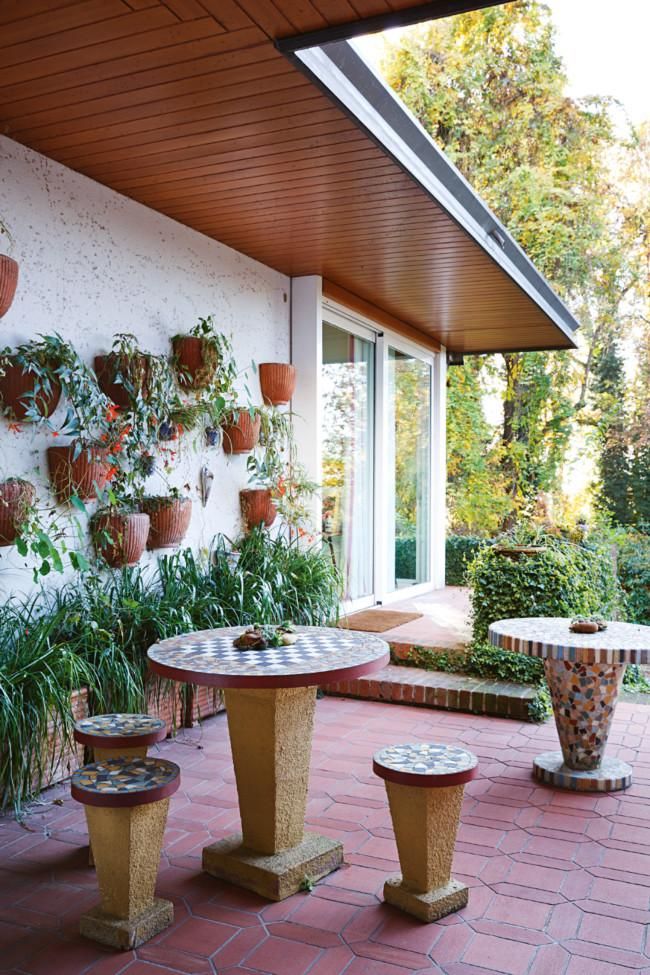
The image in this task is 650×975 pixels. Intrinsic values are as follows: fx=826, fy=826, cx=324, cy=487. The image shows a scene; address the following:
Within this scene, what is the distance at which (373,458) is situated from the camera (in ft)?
25.8

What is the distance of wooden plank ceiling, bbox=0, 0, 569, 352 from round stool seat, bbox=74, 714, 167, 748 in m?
2.53

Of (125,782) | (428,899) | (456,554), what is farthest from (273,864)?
(456,554)

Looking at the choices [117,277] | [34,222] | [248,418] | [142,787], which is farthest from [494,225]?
[142,787]

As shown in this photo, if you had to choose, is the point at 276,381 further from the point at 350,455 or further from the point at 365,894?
the point at 365,894

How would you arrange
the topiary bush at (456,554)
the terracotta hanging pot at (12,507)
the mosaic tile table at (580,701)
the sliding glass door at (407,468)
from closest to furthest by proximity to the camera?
the terracotta hanging pot at (12,507) → the mosaic tile table at (580,701) → the sliding glass door at (407,468) → the topiary bush at (456,554)

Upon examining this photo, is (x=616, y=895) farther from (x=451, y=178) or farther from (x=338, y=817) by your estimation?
(x=451, y=178)

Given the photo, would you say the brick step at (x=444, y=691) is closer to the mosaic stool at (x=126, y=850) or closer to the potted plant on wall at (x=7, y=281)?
the mosaic stool at (x=126, y=850)

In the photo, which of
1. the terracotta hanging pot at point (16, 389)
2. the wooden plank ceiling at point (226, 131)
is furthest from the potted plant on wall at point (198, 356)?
the terracotta hanging pot at point (16, 389)

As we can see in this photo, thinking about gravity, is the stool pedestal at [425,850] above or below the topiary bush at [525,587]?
below

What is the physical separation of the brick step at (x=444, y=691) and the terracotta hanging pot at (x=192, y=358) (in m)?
2.22

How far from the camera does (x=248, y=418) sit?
580 cm

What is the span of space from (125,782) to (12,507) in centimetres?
169

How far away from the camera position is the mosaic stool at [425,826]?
8.73ft

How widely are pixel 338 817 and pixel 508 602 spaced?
2621mm
